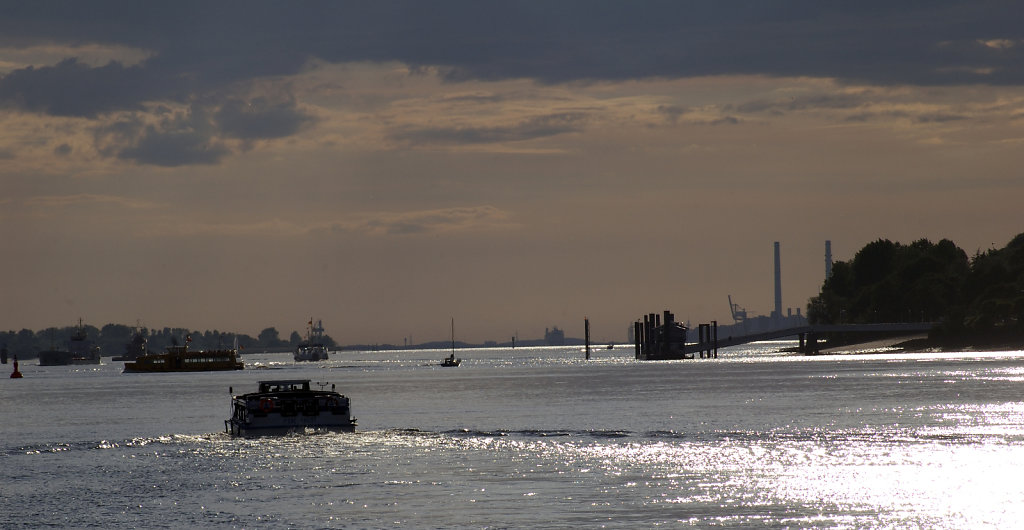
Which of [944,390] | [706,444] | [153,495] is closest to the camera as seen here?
[153,495]

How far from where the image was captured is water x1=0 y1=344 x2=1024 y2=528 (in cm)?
4331

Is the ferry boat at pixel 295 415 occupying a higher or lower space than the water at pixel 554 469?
higher

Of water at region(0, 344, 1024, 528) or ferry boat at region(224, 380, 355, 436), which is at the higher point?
ferry boat at region(224, 380, 355, 436)

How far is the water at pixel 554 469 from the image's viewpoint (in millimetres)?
43312

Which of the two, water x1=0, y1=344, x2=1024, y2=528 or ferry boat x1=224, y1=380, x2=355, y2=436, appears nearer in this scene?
water x1=0, y1=344, x2=1024, y2=528

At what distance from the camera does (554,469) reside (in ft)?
185

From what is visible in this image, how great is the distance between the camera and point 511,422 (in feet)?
285

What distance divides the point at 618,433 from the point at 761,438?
365 inches

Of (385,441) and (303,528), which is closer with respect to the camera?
(303,528)

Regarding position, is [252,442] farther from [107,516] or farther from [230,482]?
[107,516]

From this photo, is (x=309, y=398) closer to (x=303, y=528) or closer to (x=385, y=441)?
(x=385, y=441)

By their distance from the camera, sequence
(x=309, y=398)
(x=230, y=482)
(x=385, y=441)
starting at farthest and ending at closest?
(x=309, y=398) → (x=385, y=441) → (x=230, y=482)

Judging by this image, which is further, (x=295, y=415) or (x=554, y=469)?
(x=295, y=415)

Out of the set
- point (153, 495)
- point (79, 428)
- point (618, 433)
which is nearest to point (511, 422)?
point (618, 433)
